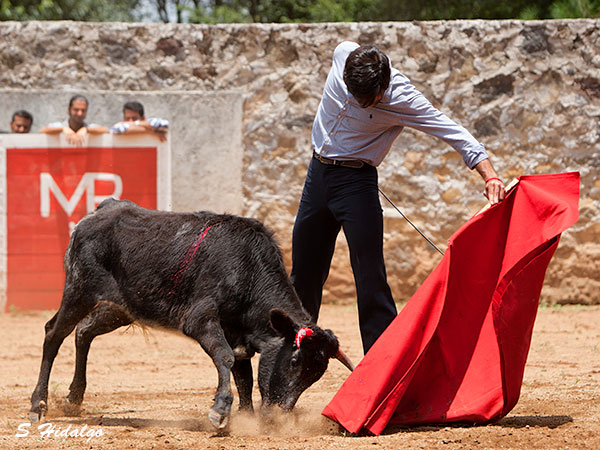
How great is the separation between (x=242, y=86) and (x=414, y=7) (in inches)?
306

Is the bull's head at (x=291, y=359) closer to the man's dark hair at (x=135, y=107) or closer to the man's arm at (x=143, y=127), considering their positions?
the man's arm at (x=143, y=127)

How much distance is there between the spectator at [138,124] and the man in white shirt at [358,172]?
4.54 meters

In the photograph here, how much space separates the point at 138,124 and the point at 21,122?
→ 122 centimetres

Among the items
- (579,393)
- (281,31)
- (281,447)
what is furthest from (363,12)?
(281,447)

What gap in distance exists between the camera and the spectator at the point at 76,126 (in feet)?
30.0

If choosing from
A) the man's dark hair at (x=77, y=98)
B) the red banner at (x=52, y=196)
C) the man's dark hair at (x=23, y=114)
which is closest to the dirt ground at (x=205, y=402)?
the red banner at (x=52, y=196)

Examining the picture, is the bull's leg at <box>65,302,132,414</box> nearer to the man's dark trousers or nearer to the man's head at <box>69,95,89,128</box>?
the man's dark trousers

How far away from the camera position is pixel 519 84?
920 centimetres

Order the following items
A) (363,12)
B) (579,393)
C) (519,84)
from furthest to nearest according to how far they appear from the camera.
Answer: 1. (363,12)
2. (519,84)
3. (579,393)

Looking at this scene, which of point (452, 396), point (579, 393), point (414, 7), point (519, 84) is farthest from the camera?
point (414, 7)

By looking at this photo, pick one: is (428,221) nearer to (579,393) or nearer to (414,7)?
(579,393)

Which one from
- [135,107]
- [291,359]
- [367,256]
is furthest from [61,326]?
[135,107]

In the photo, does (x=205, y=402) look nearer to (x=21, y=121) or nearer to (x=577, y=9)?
(x=21, y=121)

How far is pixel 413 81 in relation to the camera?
30.2 feet
